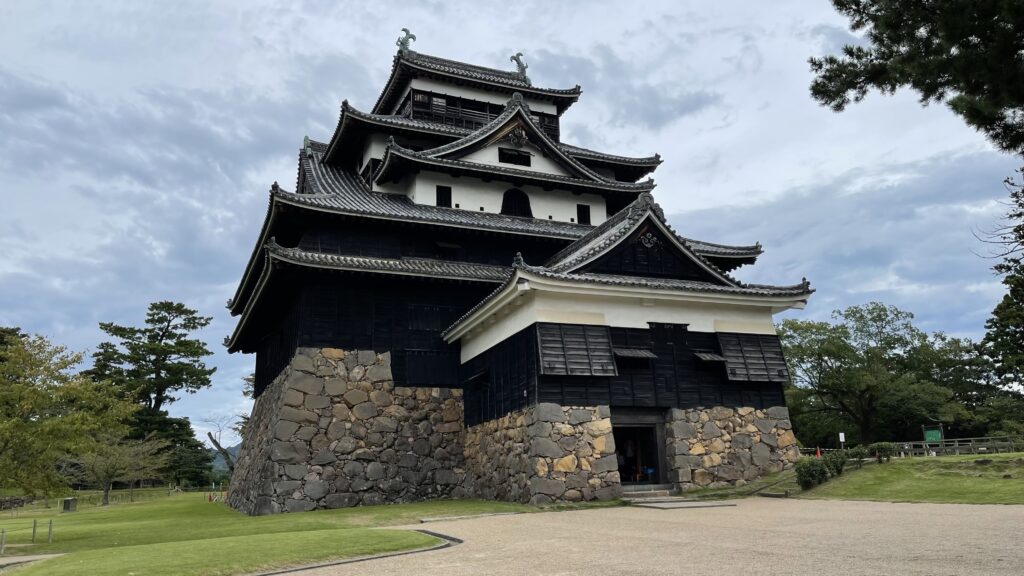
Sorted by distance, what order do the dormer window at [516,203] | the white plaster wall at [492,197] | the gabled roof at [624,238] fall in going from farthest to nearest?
the dormer window at [516,203]
the white plaster wall at [492,197]
the gabled roof at [624,238]

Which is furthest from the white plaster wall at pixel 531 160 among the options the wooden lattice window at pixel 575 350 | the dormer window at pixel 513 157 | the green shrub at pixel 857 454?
the green shrub at pixel 857 454

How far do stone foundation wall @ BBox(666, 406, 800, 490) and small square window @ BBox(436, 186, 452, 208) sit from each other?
1182 centimetres

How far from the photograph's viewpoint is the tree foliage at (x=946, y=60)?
19.0 feet

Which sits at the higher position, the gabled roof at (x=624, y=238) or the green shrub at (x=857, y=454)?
the gabled roof at (x=624, y=238)

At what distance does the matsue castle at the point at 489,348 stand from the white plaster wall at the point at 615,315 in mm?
56

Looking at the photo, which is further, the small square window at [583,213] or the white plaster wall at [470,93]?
the white plaster wall at [470,93]

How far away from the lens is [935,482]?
14.6 meters

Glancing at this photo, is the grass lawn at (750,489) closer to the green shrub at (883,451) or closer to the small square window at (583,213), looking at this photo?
the green shrub at (883,451)

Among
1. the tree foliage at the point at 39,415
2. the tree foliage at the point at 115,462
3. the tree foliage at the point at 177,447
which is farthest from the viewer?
the tree foliage at the point at 177,447

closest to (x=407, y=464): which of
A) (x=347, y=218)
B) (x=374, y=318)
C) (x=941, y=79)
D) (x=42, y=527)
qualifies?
(x=374, y=318)

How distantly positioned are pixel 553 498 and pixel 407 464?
6.16 m

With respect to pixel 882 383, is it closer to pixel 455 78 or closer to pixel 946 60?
pixel 455 78

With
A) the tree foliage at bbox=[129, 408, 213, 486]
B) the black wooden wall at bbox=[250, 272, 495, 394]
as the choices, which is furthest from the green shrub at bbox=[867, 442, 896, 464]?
the tree foliage at bbox=[129, 408, 213, 486]

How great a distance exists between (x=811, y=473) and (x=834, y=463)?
87cm
